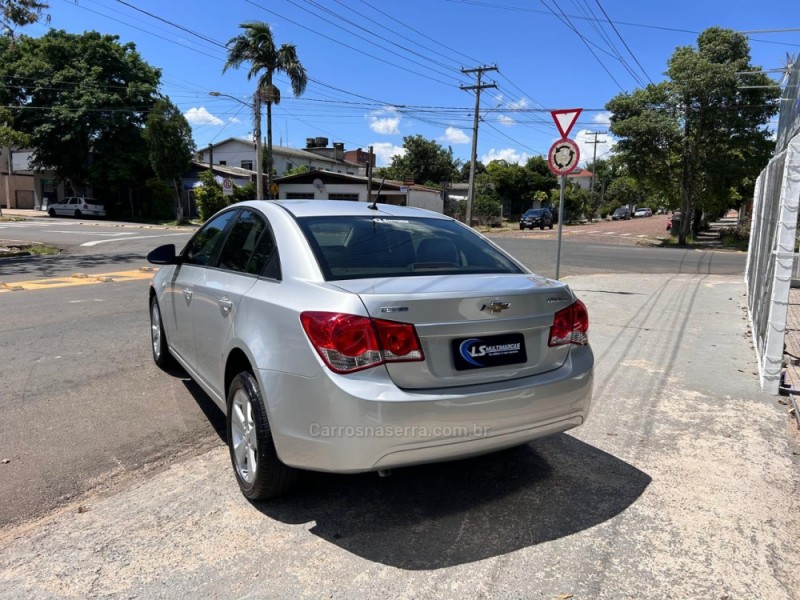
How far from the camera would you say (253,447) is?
10.1 ft

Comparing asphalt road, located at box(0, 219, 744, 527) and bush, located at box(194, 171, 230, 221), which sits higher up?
bush, located at box(194, 171, 230, 221)

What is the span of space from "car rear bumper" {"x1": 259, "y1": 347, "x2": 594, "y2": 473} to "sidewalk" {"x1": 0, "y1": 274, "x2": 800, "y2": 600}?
1.47ft

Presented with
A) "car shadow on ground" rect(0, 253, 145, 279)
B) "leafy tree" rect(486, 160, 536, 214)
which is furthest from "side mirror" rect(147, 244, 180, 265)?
"leafy tree" rect(486, 160, 536, 214)

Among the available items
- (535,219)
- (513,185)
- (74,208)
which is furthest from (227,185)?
(513,185)

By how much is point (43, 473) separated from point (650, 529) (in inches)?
139

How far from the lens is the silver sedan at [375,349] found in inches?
104

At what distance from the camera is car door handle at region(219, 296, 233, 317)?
134 inches

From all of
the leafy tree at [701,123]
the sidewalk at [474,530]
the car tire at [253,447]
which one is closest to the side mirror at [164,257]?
the sidewalk at [474,530]

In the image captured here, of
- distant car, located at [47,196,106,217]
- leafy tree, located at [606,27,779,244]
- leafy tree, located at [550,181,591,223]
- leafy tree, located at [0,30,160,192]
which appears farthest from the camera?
leafy tree, located at [550,181,591,223]

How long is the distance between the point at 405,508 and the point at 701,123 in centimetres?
2814

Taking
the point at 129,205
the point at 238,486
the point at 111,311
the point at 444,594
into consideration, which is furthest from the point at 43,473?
the point at 129,205

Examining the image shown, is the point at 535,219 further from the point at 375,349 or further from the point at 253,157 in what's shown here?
the point at 375,349

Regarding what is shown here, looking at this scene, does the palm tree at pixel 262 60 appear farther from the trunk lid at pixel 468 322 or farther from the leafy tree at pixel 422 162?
the leafy tree at pixel 422 162

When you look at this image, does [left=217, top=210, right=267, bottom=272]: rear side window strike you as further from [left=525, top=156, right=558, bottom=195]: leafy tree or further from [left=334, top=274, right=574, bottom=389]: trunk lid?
[left=525, top=156, right=558, bottom=195]: leafy tree
